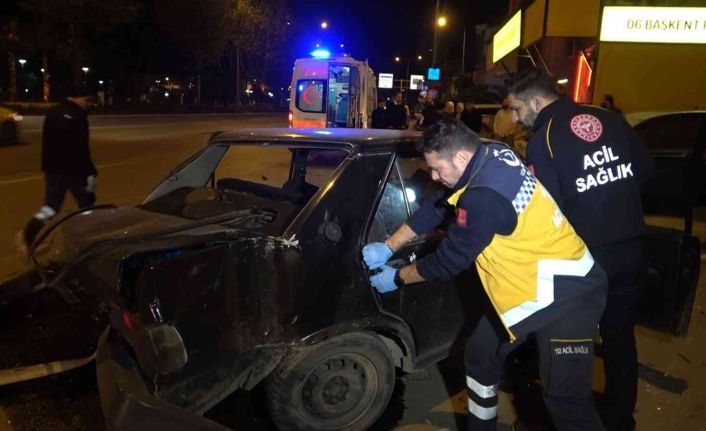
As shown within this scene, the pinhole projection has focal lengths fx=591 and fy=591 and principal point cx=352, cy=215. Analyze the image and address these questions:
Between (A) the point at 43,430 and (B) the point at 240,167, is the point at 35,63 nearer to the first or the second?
(B) the point at 240,167

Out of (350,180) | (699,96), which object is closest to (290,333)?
(350,180)

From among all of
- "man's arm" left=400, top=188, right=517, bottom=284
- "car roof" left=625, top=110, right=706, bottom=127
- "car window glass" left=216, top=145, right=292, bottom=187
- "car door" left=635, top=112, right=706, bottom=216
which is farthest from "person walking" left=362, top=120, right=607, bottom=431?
"car window glass" left=216, top=145, right=292, bottom=187

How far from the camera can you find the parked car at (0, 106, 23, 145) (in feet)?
50.4

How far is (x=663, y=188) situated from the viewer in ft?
27.9

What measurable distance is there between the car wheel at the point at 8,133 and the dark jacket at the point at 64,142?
11042mm

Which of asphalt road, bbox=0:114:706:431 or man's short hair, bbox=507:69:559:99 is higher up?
man's short hair, bbox=507:69:559:99

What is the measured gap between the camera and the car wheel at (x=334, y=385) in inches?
109

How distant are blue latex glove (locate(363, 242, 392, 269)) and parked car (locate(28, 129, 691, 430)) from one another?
15cm

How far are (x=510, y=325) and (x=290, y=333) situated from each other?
38.1 inches

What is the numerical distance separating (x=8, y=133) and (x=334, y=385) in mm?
15891

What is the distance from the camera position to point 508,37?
18.9 metres

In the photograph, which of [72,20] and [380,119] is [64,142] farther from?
[72,20]

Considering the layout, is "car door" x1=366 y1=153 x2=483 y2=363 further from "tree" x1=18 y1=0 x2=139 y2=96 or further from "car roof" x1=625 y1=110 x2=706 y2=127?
"tree" x1=18 y1=0 x2=139 y2=96

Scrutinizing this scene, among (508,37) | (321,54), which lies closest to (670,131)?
(321,54)
